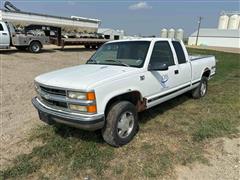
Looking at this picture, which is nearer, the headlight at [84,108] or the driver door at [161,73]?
the headlight at [84,108]

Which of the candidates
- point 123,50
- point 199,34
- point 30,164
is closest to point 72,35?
point 123,50

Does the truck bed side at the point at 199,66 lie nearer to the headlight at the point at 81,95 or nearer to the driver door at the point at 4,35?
the headlight at the point at 81,95

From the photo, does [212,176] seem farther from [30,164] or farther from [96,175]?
[30,164]

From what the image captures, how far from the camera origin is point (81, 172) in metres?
3.18

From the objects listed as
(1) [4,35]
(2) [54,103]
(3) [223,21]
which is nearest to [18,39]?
(1) [4,35]

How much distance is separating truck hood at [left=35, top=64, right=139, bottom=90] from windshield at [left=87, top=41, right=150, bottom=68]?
269 mm

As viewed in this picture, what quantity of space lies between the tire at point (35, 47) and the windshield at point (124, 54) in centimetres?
1407

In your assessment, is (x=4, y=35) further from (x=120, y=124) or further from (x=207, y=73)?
(x=120, y=124)

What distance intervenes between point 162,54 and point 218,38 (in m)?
80.5

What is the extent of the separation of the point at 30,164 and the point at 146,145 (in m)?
1.87

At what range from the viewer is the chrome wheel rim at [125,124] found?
3.77 metres

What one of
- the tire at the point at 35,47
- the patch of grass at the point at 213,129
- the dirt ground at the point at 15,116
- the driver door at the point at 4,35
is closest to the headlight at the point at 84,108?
the dirt ground at the point at 15,116

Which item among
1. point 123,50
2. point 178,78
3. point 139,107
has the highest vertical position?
point 123,50

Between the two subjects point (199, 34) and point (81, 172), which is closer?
point (81, 172)
